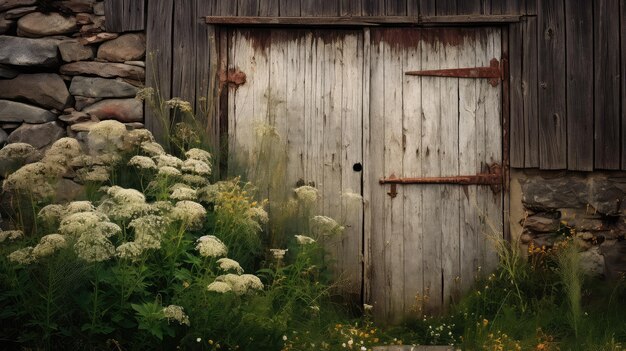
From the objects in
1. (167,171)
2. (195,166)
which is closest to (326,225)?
(195,166)

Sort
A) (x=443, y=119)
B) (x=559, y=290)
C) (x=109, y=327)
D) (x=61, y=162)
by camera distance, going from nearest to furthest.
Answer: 1. (x=109, y=327)
2. (x=61, y=162)
3. (x=559, y=290)
4. (x=443, y=119)

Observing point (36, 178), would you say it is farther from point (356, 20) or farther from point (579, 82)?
point (579, 82)

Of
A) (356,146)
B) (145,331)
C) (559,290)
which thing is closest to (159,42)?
(356,146)

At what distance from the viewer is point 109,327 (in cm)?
441

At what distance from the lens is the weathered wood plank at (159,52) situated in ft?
21.3

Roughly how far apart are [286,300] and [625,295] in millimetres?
2806

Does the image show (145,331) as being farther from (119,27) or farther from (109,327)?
(119,27)

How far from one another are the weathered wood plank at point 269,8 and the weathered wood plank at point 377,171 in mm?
830

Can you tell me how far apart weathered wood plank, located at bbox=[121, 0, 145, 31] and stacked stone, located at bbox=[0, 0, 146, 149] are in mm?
75

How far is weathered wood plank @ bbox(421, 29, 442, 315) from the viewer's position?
6574 millimetres

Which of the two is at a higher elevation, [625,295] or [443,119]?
[443,119]

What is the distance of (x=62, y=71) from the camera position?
646cm

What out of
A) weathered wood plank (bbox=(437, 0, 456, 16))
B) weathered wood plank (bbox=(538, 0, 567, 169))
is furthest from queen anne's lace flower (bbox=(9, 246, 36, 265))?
weathered wood plank (bbox=(538, 0, 567, 169))

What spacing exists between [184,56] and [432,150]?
223 cm
